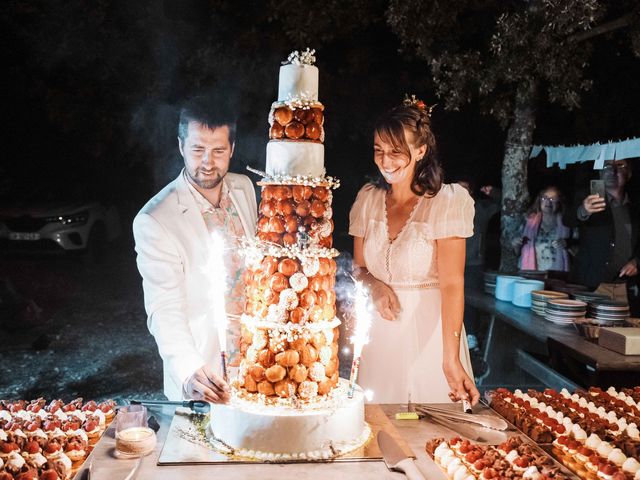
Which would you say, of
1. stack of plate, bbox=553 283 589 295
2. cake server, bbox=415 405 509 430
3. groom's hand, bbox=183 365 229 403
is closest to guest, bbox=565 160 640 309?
stack of plate, bbox=553 283 589 295

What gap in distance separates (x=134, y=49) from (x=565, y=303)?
10075 mm

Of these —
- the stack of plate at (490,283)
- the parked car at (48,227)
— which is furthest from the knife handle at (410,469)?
the parked car at (48,227)

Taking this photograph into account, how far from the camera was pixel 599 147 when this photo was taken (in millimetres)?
12453

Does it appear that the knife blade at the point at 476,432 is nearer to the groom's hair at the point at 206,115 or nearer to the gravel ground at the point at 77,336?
the groom's hair at the point at 206,115

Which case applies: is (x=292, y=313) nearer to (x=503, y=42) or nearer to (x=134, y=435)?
(x=134, y=435)

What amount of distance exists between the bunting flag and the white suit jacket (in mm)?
9618

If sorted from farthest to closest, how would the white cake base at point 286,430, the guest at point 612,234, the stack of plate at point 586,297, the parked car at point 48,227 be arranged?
the parked car at point 48,227, the guest at point 612,234, the stack of plate at point 586,297, the white cake base at point 286,430

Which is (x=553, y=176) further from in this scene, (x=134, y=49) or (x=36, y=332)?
(x=36, y=332)

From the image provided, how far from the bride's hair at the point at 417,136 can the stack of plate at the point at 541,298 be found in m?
3.03

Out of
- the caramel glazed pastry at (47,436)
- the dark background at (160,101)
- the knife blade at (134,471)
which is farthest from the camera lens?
the dark background at (160,101)

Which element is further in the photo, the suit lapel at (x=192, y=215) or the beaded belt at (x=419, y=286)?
the beaded belt at (x=419, y=286)

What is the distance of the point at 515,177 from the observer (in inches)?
438

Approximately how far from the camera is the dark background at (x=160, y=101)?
1088cm

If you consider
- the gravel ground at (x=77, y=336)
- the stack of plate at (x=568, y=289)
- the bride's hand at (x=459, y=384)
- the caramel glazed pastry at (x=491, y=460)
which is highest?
the stack of plate at (x=568, y=289)
